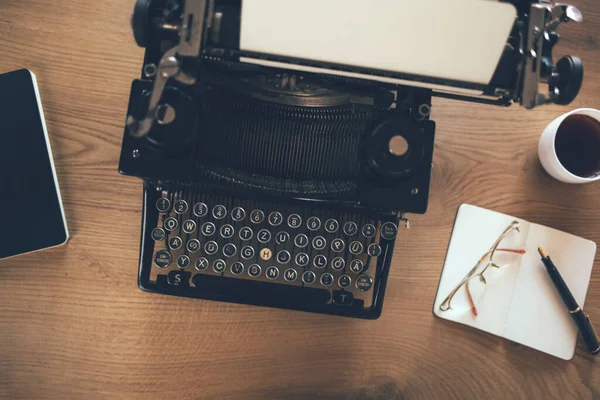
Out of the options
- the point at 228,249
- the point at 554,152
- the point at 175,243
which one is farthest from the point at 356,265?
the point at 554,152

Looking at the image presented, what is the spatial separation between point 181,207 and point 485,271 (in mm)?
682

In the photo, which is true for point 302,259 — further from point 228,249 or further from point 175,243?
→ point 175,243

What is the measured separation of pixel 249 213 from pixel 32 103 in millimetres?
514

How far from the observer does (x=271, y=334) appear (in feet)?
3.71

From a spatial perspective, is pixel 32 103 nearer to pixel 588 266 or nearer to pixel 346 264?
pixel 346 264

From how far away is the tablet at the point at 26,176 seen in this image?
1.07 metres

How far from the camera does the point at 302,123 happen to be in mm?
984

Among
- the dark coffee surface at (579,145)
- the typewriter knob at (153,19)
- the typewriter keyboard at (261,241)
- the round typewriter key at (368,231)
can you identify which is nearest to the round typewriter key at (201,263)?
the typewriter keyboard at (261,241)

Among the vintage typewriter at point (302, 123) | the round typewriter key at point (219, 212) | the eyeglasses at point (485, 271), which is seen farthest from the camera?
the eyeglasses at point (485, 271)

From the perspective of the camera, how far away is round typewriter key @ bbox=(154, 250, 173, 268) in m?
1.05

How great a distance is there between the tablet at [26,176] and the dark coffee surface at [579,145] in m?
1.10

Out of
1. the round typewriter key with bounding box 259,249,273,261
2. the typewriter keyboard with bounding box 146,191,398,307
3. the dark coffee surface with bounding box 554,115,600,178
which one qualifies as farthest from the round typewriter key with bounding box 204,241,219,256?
the dark coffee surface with bounding box 554,115,600,178

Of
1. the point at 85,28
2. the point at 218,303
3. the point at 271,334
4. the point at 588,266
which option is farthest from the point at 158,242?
the point at 588,266

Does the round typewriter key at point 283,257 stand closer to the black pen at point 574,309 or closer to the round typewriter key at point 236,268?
the round typewriter key at point 236,268
